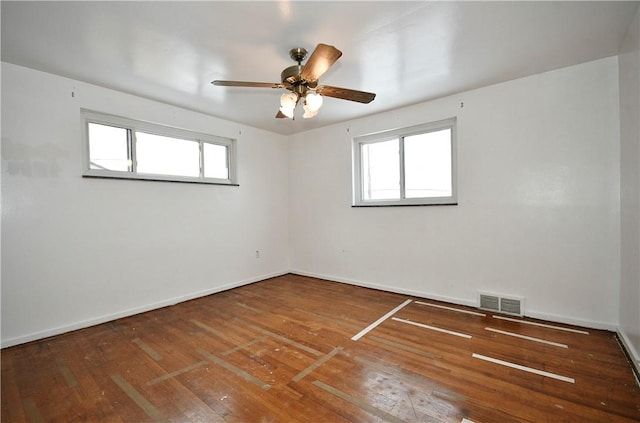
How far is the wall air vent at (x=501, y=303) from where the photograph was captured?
3.02 metres

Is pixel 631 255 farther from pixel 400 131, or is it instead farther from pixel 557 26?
pixel 400 131

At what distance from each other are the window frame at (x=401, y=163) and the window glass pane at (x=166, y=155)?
241 cm

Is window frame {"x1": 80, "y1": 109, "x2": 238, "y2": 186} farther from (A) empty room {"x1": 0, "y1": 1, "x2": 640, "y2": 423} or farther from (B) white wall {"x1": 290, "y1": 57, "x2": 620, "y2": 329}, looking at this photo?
(B) white wall {"x1": 290, "y1": 57, "x2": 620, "y2": 329}

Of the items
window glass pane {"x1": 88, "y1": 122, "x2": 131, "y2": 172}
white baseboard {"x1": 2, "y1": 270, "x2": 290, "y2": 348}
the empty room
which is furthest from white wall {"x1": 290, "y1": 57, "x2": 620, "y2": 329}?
window glass pane {"x1": 88, "y1": 122, "x2": 131, "y2": 172}

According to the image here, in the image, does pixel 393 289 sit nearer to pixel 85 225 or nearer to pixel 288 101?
pixel 288 101

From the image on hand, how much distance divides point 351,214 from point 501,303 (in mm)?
2252

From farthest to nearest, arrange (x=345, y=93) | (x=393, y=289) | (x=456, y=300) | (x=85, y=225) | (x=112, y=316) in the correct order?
(x=393, y=289) → (x=456, y=300) → (x=112, y=316) → (x=85, y=225) → (x=345, y=93)

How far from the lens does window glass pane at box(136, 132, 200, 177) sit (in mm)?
3533

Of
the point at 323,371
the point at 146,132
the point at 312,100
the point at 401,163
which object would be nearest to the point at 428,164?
the point at 401,163

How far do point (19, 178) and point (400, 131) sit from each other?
426 centimetres

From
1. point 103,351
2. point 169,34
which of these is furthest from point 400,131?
point 103,351

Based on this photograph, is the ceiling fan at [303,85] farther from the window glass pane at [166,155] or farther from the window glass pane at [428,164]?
the window glass pane at [166,155]

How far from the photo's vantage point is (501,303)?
313 cm

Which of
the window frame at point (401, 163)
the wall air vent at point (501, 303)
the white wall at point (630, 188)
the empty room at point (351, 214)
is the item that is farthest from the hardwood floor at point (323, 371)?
the window frame at point (401, 163)
